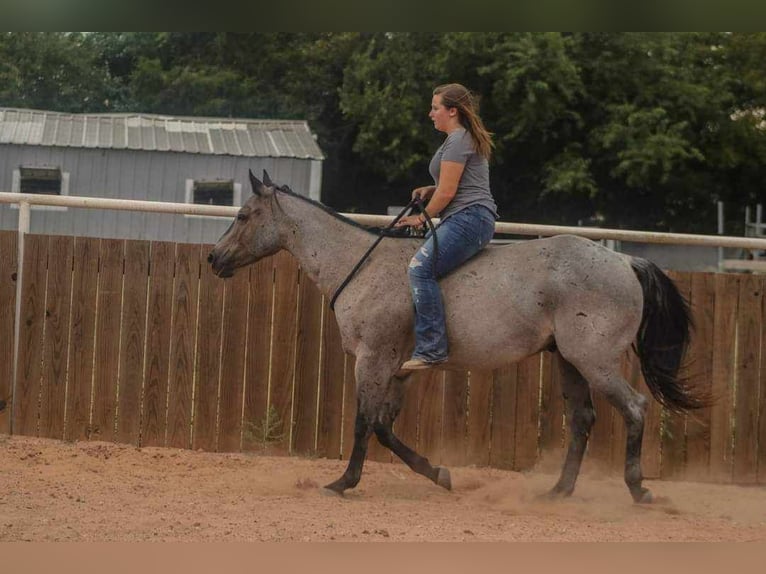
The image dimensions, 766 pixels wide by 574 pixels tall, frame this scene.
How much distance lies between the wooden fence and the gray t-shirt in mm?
1673

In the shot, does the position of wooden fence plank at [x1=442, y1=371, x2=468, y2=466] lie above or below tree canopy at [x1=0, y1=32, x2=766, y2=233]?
below

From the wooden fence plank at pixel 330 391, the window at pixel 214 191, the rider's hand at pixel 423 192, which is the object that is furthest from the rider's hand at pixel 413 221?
the window at pixel 214 191

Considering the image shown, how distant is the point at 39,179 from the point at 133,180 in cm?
186

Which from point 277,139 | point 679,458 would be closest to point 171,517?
point 679,458

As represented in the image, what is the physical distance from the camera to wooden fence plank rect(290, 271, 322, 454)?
7.54 m

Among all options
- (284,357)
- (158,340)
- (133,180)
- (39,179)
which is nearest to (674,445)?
(284,357)

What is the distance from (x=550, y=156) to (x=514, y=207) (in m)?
1.55

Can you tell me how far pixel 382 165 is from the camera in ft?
78.8

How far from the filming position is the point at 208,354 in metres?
7.52

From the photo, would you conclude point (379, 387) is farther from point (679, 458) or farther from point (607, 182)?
point (607, 182)

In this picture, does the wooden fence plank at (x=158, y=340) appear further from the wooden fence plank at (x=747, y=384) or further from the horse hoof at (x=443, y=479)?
the wooden fence plank at (x=747, y=384)

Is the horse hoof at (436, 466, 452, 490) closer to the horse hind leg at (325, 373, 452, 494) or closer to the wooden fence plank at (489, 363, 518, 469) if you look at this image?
the horse hind leg at (325, 373, 452, 494)

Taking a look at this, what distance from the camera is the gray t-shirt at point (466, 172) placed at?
20.5 feet

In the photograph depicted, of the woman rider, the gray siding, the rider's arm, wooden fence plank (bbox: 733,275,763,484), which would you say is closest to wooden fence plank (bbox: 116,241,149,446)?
the woman rider
